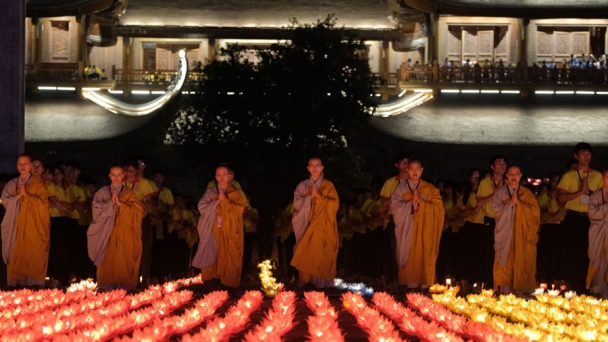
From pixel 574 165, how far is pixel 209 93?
1270cm

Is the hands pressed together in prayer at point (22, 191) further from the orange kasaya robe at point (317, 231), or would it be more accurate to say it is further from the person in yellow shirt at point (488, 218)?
the person in yellow shirt at point (488, 218)

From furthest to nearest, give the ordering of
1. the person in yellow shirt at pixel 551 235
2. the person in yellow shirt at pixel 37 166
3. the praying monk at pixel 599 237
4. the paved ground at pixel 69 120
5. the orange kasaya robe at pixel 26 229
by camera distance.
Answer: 1. the paved ground at pixel 69 120
2. the person in yellow shirt at pixel 551 235
3. the person in yellow shirt at pixel 37 166
4. the orange kasaya robe at pixel 26 229
5. the praying monk at pixel 599 237

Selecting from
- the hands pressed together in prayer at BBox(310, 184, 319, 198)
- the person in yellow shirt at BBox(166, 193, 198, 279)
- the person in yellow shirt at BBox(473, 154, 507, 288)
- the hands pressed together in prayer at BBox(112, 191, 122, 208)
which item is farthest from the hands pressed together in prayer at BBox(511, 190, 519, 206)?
the person in yellow shirt at BBox(166, 193, 198, 279)

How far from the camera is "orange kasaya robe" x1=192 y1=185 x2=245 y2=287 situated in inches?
563

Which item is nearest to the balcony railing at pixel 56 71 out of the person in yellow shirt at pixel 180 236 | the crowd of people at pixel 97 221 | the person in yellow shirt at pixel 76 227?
the person in yellow shirt at pixel 180 236

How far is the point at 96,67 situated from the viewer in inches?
1465

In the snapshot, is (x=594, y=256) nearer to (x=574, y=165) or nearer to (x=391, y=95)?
(x=574, y=165)

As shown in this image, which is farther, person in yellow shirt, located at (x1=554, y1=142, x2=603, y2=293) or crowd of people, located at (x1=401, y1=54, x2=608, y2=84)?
crowd of people, located at (x1=401, y1=54, x2=608, y2=84)

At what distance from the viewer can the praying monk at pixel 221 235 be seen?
1429 centimetres

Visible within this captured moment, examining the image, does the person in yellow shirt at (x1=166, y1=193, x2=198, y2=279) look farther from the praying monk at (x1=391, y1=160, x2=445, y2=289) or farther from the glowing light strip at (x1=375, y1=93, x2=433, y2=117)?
the glowing light strip at (x1=375, y1=93, x2=433, y2=117)

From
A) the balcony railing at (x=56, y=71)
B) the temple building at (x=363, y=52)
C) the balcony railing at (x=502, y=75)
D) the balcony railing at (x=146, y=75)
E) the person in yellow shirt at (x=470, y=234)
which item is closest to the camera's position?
the person in yellow shirt at (x=470, y=234)

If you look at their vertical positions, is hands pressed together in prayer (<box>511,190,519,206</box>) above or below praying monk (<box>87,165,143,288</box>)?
above

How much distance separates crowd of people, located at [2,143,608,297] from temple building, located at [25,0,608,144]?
56.3 feet

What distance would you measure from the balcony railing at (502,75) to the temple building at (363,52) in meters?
0.03
